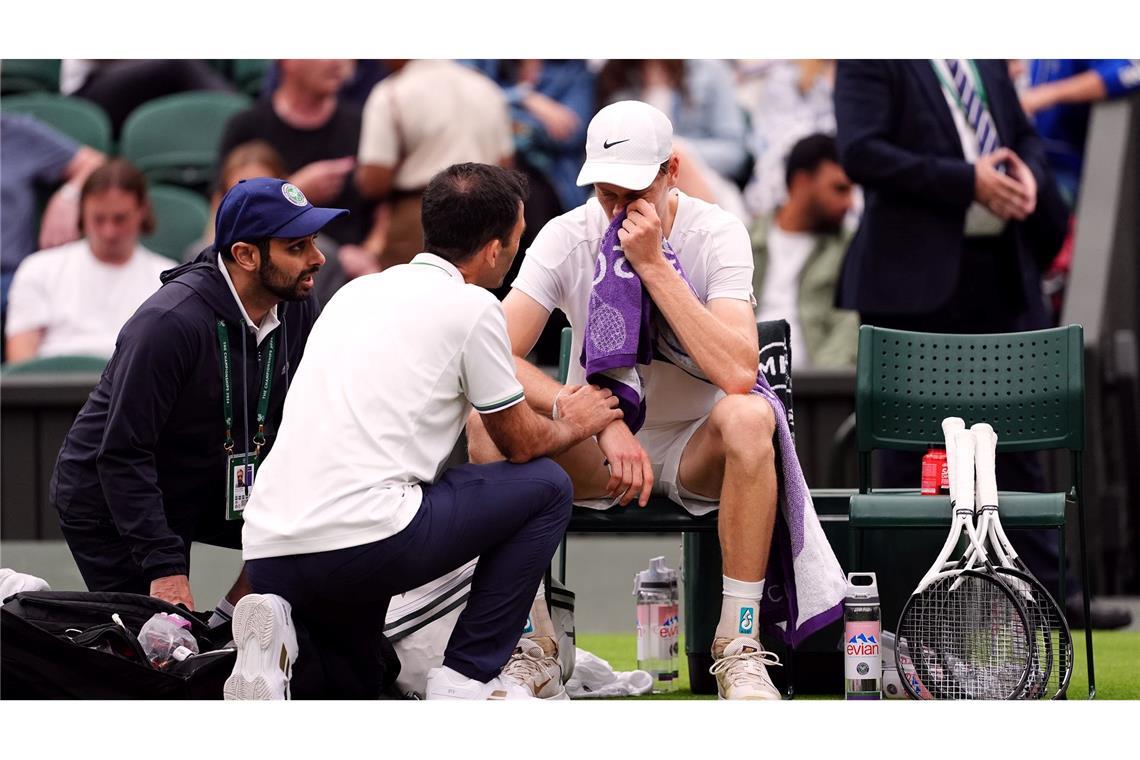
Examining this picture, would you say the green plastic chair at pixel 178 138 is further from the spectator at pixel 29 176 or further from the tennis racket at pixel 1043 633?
the tennis racket at pixel 1043 633

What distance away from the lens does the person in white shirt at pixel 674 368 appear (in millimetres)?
3566

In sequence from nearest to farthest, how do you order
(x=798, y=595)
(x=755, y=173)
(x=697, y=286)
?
(x=798, y=595), (x=697, y=286), (x=755, y=173)

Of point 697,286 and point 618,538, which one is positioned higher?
point 697,286

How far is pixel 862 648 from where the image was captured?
3.53 meters

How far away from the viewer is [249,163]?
25.3 ft

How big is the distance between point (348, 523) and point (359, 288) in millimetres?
506

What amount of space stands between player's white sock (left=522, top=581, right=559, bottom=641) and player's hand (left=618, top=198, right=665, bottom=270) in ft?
2.53

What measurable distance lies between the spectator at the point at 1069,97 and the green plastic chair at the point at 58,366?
14.1ft

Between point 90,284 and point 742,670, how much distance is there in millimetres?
5000

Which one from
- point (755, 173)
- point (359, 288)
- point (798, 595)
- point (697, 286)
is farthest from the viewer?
point (755, 173)

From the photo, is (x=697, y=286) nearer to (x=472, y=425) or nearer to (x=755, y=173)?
(x=472, y=425)

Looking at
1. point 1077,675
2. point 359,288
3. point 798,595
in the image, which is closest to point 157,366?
point 359,288

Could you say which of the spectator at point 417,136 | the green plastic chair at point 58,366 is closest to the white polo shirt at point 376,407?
the spectator at point 417,136

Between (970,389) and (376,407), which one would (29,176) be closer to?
(970,389)
